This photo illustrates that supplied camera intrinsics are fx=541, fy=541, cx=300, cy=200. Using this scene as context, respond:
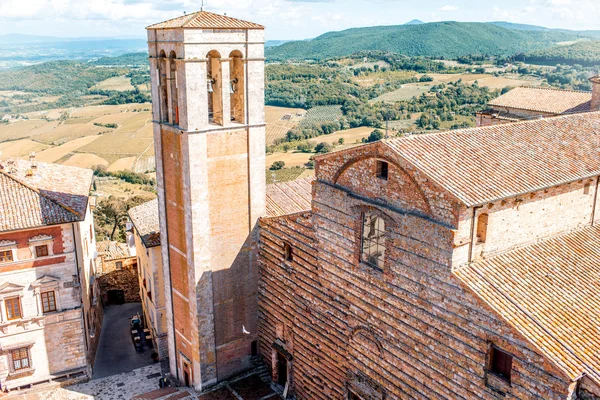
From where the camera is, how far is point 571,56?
77625mm

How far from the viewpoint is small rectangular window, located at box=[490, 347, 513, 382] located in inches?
491

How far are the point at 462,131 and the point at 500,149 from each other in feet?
4.01

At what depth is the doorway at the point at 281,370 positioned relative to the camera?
20.8 metres

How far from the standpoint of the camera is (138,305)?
3159cm

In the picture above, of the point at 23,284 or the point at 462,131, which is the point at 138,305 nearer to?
the point at 23,284

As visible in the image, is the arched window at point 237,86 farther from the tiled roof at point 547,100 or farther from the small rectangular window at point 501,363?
the tiled roof at point 547,100

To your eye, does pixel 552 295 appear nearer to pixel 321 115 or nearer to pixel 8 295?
pixel 8 295

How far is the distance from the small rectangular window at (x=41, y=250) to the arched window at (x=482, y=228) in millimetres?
16175

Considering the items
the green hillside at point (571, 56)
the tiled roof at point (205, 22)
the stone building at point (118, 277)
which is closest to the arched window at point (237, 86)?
the tiled roof at point (205, 22)

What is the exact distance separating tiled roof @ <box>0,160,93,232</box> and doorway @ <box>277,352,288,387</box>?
943 cm

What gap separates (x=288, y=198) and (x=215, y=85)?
5837mm

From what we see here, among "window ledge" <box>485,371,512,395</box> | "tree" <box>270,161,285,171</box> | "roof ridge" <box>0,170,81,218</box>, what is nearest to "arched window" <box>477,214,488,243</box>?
"window ledge" <box>485,371,512,395</box>

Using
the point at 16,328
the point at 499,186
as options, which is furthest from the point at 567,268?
the point at 16,328

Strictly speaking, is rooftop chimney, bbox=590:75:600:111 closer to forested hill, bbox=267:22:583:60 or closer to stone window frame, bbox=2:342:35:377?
stone window frame, bbox=2:342:35:377
